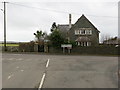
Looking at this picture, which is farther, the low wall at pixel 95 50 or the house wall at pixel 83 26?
the house wall at pixel 83 26

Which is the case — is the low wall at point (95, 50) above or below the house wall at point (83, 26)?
below

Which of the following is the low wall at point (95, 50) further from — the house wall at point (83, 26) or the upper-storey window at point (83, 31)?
the upper-storey window at point (83, 31)

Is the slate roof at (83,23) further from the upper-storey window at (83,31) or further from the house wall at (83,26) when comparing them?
the upper-storey window at (83,31)

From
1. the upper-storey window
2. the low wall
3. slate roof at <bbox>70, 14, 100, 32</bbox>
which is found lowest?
the low wall

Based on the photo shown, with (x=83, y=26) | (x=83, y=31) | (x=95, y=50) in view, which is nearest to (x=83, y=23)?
(x=83, y=26)

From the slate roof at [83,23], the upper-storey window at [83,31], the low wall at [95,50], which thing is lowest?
the low wall at [95,50]

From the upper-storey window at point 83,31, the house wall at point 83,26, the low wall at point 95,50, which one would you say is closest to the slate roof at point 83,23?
the house wall at point 83,26

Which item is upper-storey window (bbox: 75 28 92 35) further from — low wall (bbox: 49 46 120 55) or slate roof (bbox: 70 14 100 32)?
low wall (bbox: 49 46 120 55)

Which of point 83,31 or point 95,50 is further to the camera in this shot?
point 83,31

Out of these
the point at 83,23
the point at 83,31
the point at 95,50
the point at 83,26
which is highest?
the point at 83,23

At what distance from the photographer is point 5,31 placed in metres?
53.0

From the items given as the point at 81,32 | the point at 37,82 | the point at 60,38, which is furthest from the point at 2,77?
the point at 81,32

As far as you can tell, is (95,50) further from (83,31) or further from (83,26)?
(83,26)

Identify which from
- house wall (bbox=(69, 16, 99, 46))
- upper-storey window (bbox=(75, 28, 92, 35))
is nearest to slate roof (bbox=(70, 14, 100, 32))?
house wall (bbox=(69, 16, 99, 46))
